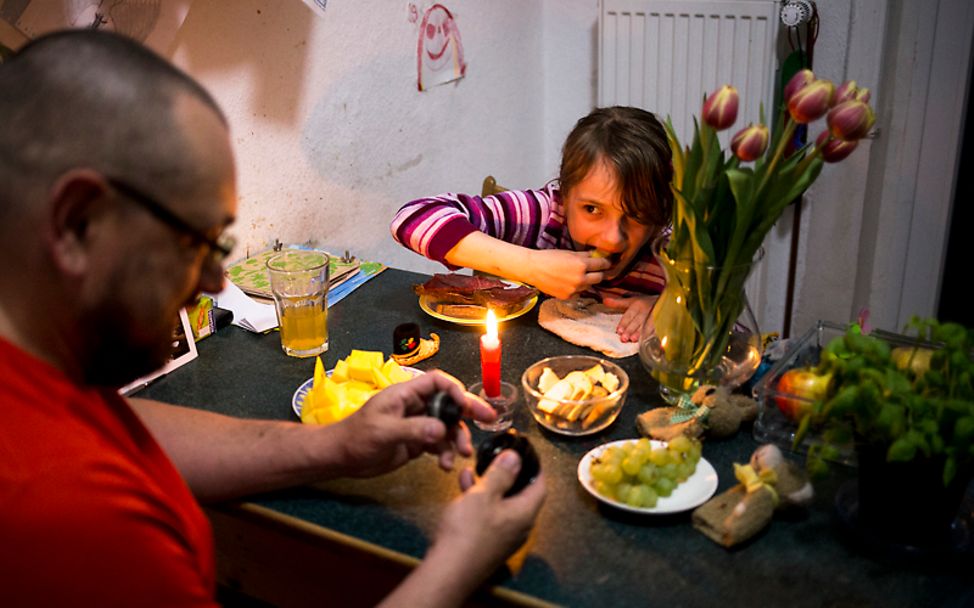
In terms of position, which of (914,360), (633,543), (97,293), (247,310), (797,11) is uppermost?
(797,11)

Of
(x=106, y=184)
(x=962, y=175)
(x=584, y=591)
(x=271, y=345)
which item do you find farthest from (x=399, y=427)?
(x=962, y=175)

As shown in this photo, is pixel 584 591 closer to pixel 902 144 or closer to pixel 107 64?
pixel 107 64

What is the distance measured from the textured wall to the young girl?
0.48 meters

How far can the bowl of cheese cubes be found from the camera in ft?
3.86

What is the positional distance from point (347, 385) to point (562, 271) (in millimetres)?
487

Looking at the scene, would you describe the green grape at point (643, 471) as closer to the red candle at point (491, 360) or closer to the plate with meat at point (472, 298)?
the red candle at point (491, 360)

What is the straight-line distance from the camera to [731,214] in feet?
3.85

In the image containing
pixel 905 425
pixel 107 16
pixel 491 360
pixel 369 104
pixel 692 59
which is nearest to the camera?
pixel 905 425

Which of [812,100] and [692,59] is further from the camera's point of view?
[692,59]

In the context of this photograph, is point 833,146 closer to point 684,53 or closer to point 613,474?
point 613,474

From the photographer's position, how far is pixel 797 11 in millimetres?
2416

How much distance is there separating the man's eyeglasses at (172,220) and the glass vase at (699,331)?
A: 669 millimetres

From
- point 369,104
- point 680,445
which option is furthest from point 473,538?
point 369,104

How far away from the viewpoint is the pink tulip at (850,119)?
3.26 feet
